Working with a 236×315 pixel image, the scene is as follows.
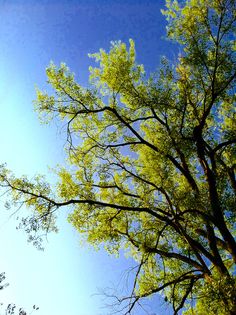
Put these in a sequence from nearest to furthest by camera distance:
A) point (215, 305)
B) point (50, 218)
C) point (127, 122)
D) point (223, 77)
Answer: point (215, 305) < point (50, 218) < point (223, 77) < point (127, 122)

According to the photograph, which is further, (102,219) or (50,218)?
(102,219)

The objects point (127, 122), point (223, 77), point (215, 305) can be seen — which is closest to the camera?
point (215, 305)

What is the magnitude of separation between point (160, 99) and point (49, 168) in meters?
5.45

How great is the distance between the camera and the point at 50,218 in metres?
12.2

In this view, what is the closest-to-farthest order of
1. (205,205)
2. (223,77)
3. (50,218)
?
(205,205) < (50,218) < (223,77)

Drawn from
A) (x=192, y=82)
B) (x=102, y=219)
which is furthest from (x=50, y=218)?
(x=192, y=82)

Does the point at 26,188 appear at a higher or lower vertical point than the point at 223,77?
lower

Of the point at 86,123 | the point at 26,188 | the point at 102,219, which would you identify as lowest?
the point at 26,188

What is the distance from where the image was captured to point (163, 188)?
1133cm

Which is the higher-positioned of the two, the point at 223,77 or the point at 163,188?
the point at 223,77

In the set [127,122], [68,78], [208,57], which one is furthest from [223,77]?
[68,78]

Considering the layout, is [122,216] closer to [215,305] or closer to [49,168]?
[49,168]

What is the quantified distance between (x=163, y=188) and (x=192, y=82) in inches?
186

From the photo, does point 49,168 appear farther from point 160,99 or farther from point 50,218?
point 160,99
